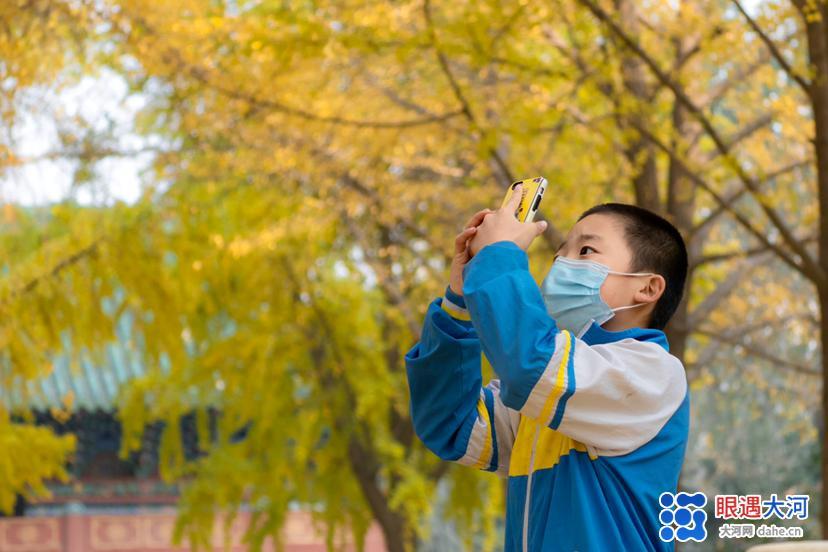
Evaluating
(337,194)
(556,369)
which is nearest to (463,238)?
(556,369)

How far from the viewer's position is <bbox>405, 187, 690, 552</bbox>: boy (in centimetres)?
163

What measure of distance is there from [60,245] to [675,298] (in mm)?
5867

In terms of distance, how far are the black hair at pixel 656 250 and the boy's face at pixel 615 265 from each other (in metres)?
0.01

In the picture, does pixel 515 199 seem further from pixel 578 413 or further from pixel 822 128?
pixel 822 128

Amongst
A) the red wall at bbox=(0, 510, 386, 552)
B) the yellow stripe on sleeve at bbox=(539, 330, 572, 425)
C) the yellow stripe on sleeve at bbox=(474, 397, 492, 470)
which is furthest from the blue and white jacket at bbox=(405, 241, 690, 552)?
the red wall at bbox=(0, 510, 386, 552)

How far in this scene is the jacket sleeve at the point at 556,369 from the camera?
162 cm

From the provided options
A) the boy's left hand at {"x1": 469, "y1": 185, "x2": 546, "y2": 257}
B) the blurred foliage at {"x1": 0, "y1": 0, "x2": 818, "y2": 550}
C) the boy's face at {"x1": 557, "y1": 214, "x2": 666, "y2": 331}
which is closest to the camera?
the boy's left hand at {"x1": 469, "y1": 185, "x2": 546, "y2": 257}

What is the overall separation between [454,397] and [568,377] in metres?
0.33

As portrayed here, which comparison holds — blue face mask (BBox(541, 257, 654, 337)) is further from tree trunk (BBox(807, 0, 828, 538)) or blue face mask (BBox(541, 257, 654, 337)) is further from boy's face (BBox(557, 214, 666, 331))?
tree trunk (BBox(807, 0, 828, 538))

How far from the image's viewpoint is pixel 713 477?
16.9 m

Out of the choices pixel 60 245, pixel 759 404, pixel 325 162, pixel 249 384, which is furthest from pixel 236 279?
pixel 759 404

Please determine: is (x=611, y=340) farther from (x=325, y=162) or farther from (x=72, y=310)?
(x=72, y=310)

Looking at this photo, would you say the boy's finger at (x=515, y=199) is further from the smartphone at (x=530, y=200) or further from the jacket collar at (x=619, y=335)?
the jacket collar at (x=619, y=335)

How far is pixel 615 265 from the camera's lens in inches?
73.1
